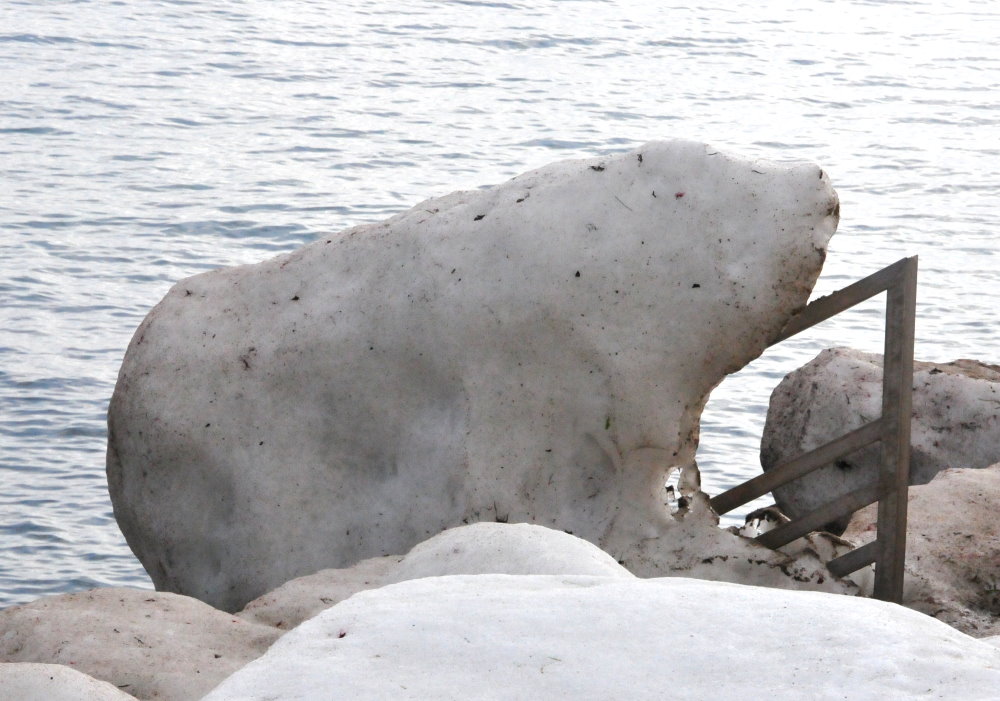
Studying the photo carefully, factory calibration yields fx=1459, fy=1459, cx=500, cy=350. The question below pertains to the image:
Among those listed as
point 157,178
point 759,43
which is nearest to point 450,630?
point 157,178

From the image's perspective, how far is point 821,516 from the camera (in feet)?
19.6

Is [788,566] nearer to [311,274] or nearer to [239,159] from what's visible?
[311,274]

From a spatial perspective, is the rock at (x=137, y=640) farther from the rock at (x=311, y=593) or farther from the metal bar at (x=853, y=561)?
the metal bar at (x=853, y=561)

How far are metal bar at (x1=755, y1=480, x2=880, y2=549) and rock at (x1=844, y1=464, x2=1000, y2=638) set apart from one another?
63 cm

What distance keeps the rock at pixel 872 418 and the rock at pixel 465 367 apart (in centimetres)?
230

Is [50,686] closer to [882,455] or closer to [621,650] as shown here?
[621,650]

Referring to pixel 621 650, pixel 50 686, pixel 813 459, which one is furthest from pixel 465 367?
pixel 621 650

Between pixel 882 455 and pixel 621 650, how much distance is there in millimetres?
3241

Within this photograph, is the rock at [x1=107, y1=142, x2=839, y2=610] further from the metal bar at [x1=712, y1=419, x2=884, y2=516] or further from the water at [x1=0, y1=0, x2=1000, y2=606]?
the water at [x1=0, y1=0, x2=1000, y2=606]

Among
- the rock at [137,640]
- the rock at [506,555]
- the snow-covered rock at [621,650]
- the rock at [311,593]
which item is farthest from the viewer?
the rock at [311,593]

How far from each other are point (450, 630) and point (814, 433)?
218 inches

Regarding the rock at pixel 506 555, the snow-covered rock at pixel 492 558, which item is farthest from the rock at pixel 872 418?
the rock at pixel 506 555

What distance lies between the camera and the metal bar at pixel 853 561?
6.04 meters

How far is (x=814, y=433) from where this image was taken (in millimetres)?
8328
